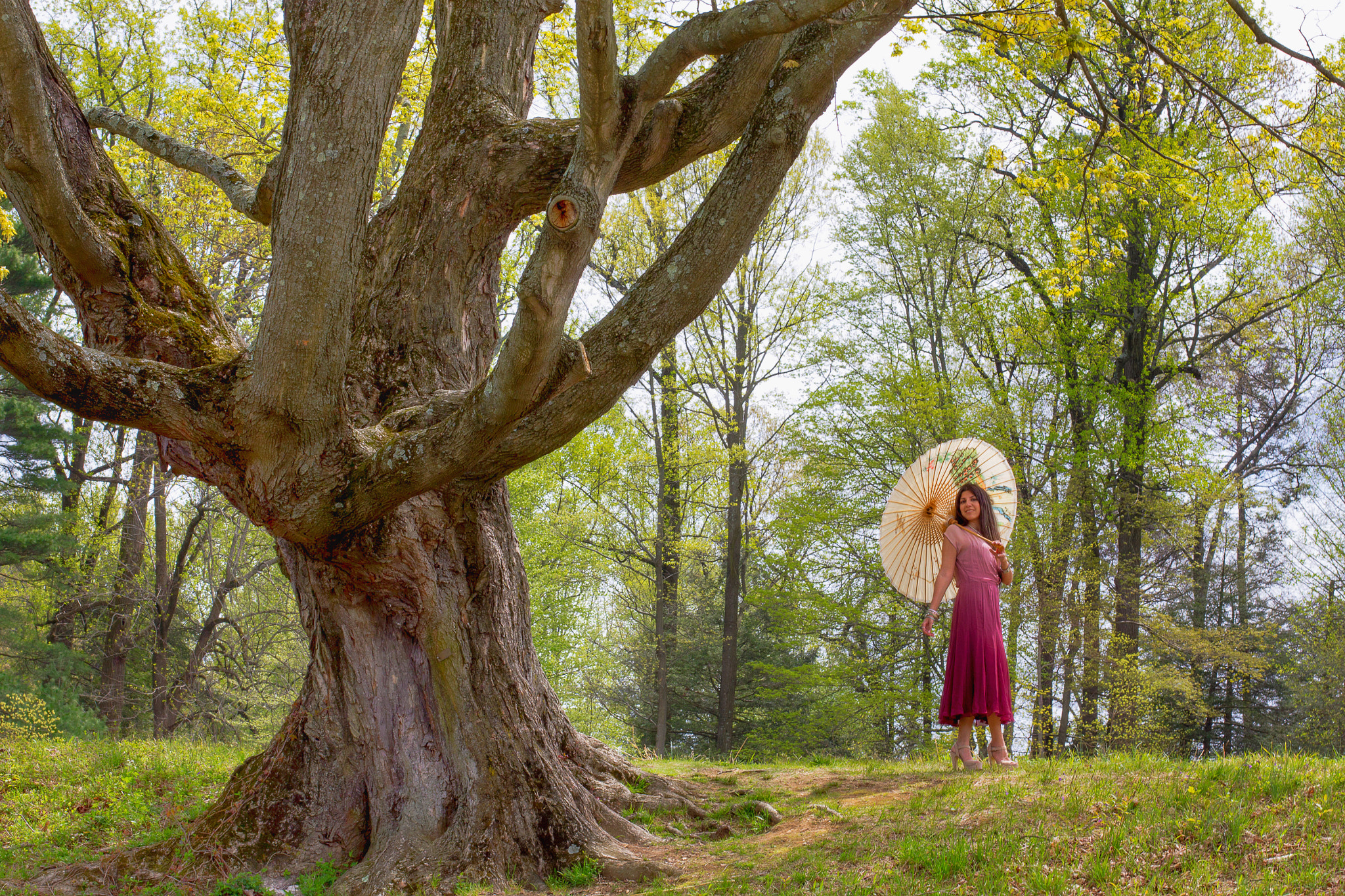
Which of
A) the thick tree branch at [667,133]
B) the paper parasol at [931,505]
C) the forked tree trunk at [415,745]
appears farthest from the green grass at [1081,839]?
the thick tree branch at [667,133]

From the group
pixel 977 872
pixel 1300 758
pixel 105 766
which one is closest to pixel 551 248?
pixel 977 872

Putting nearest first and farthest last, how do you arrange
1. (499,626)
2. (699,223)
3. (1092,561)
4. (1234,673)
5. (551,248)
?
(551,248) → (699,223) → (499,626) → (1092,561) → (1234,673)

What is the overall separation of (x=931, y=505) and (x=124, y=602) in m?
15.4

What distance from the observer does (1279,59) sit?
15148 mm

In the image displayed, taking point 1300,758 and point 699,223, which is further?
point 1300,758

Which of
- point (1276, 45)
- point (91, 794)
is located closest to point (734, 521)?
point (91, 794)

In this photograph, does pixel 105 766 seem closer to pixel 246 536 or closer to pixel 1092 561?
pixel 246 536

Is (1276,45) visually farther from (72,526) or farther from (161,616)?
(72,526)

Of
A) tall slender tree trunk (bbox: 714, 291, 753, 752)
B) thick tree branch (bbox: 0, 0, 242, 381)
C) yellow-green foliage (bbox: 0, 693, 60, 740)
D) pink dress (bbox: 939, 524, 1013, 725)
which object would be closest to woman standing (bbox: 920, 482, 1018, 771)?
pink dress (bbox: 939, 524, 1013, 725)

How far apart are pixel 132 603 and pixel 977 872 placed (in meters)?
16.3

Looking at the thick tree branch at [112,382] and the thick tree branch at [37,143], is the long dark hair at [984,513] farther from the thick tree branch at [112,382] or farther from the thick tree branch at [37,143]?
the thick tree branch at [37,143]

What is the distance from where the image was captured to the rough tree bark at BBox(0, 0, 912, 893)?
13.1ft

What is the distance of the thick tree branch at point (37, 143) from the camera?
4012 mm

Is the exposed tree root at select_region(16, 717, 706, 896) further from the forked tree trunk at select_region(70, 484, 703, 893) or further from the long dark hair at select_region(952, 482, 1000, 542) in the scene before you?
the long dark hair at select_region(952, 482, 1000, 542)
